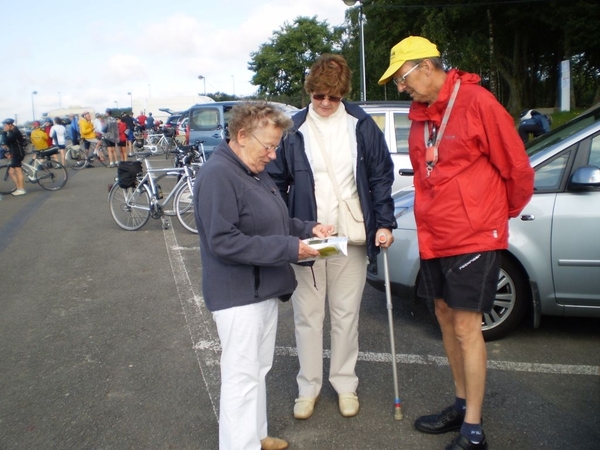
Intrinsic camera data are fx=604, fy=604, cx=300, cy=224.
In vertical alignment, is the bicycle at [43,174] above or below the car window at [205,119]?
below

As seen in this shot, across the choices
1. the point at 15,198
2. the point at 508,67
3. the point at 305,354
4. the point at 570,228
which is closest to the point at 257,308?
the point at 305,354

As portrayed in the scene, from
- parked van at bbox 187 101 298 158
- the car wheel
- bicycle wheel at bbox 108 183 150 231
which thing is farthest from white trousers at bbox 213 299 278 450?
parked van at bbox 187 101 298 158

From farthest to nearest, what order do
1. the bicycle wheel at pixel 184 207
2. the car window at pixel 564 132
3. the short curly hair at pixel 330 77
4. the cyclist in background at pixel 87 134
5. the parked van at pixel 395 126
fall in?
the cyclist in background at pixel 87 134 → the bicycle wheel at pixel 184 207 → the parked van at pixel 395 126 → the car window at pixel 564 132 → the short curly hair at pixel 330 77

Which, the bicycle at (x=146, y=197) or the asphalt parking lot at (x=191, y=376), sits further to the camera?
the bicycle at (x=146, y=197)

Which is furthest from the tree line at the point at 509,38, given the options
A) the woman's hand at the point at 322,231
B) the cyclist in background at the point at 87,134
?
the woman's hand at the point at 322,231

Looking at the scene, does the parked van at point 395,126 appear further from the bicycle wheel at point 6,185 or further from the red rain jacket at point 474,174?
the bicycle wheel at point 6,185

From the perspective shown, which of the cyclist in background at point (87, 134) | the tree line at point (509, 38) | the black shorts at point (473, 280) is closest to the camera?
the black shorts at point (473, 280)

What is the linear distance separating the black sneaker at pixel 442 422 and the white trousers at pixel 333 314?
0.50 metres

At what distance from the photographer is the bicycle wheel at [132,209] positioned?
945 cm

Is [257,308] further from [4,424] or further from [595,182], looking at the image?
[595,182]

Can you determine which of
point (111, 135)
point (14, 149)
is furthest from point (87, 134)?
point (14, 149)

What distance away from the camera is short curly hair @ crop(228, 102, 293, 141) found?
8.70ft

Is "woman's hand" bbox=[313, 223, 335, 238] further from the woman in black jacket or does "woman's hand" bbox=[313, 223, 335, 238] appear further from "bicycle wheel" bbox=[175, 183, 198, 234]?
A: "bicycle wheel" bbox=[175, 183, 198, 234]

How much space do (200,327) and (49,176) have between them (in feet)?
37.9
